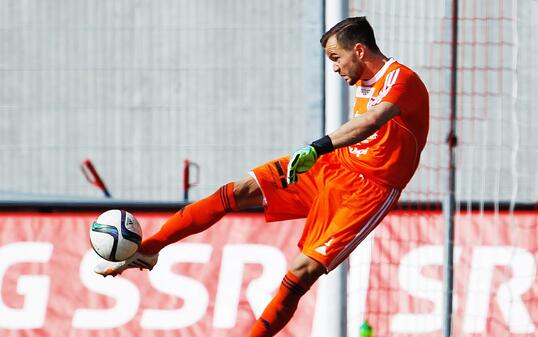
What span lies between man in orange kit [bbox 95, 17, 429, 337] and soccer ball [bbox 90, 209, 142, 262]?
8cm

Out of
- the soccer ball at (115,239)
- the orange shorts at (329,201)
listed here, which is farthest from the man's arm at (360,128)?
the soccer ball at (115,239)

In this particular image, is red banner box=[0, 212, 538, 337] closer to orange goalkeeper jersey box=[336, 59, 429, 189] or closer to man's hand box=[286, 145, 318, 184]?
orange goalkeeper jersey box=[336, 59, 429, 189]

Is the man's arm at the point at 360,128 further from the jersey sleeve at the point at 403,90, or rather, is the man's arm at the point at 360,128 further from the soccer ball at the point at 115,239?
the soccer ball at the point at 115,239

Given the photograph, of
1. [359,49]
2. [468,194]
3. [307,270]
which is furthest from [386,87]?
[468,194]

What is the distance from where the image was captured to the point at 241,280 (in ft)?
30.2

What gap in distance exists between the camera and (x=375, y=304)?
9242mm

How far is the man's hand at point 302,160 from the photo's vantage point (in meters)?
6.80

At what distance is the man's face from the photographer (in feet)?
23.6

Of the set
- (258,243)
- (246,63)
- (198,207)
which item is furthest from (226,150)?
(198,207)

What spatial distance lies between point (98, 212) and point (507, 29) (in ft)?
12.1

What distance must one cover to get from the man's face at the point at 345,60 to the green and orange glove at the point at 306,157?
0.48 m

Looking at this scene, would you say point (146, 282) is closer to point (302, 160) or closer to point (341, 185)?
point (341, 185)

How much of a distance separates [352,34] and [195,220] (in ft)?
4.38

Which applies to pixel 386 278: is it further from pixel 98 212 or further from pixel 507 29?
pixel 507 29
